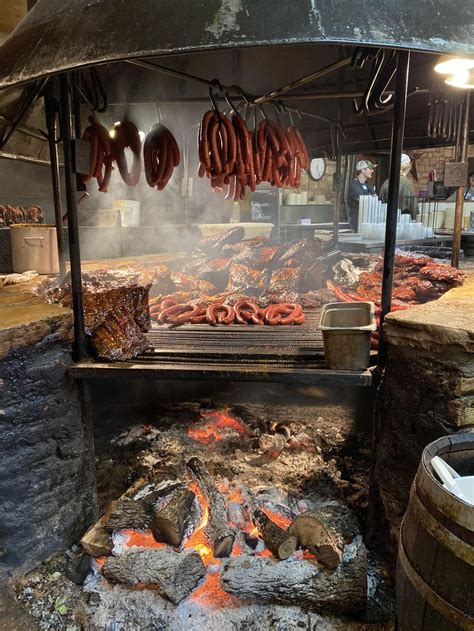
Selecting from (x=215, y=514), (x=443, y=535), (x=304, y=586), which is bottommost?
(x=304, y=586)

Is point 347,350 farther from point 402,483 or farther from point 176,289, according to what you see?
point 176,289

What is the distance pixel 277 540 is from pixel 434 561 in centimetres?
144

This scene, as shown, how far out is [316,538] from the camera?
3.12 metres

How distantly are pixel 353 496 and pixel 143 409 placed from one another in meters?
2.60

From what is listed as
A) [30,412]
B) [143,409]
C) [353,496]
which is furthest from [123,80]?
[353,496]

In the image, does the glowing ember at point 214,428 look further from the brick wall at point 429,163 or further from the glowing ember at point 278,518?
the brick wall at point 429,163

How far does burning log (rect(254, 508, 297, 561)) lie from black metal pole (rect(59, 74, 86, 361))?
70.9 inches

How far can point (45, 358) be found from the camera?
122 inches

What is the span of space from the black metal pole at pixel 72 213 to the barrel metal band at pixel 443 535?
8.09ft

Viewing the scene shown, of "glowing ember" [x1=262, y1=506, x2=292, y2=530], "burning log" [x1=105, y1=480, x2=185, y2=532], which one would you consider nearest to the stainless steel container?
"glowing ember" [x1=262, y1=506, x2=292, y2=530]

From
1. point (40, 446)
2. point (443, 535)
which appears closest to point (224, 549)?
point (40, 446)

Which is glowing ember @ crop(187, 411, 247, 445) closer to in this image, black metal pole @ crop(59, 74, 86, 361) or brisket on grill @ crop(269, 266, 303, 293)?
brisket on grill @ crop(269, 266, 303, 293)

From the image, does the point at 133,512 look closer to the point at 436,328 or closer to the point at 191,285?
the point at 436,328

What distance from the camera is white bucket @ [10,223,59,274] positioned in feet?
16.7
